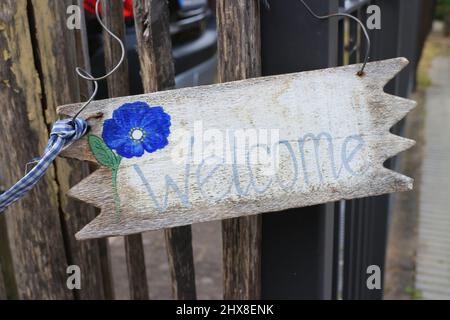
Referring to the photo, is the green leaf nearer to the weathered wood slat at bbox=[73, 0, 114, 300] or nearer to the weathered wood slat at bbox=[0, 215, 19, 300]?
the weathered wood slat at bbox=[73, 0, 114, 300]

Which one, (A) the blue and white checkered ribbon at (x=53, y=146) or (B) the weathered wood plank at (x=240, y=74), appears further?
(B) the weathered wood plank at (x=240, y=74)

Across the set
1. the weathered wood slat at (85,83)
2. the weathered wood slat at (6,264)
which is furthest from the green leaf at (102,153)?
the weathered wood slat at (6,264)

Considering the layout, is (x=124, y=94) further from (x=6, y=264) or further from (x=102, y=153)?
(x=6, y=264)

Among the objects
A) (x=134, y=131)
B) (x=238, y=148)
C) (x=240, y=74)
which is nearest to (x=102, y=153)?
(x=134, y=131)

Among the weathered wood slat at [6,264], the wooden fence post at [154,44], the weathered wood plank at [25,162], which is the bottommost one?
the weathered wood slat at [6,264]

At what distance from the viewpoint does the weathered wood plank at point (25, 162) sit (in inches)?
61.2

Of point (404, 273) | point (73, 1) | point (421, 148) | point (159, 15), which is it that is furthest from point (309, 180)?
point (421, 148)

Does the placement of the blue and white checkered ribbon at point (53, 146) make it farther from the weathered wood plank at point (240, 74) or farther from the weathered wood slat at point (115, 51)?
the weathered wood slat at point (115, 51)

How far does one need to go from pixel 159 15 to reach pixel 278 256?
28.0 inches

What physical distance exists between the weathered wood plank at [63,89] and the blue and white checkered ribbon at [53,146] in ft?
1.71

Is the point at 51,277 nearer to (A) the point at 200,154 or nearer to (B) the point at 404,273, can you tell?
(A) the point at 200,154

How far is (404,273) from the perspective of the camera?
3457 millimetres

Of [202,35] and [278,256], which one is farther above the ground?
[202,35]

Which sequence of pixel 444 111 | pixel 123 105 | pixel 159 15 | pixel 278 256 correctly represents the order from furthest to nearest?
1. pixel 444 111
2. pixel 278 256
3. pixel 159 15
4. pixel 123 105
